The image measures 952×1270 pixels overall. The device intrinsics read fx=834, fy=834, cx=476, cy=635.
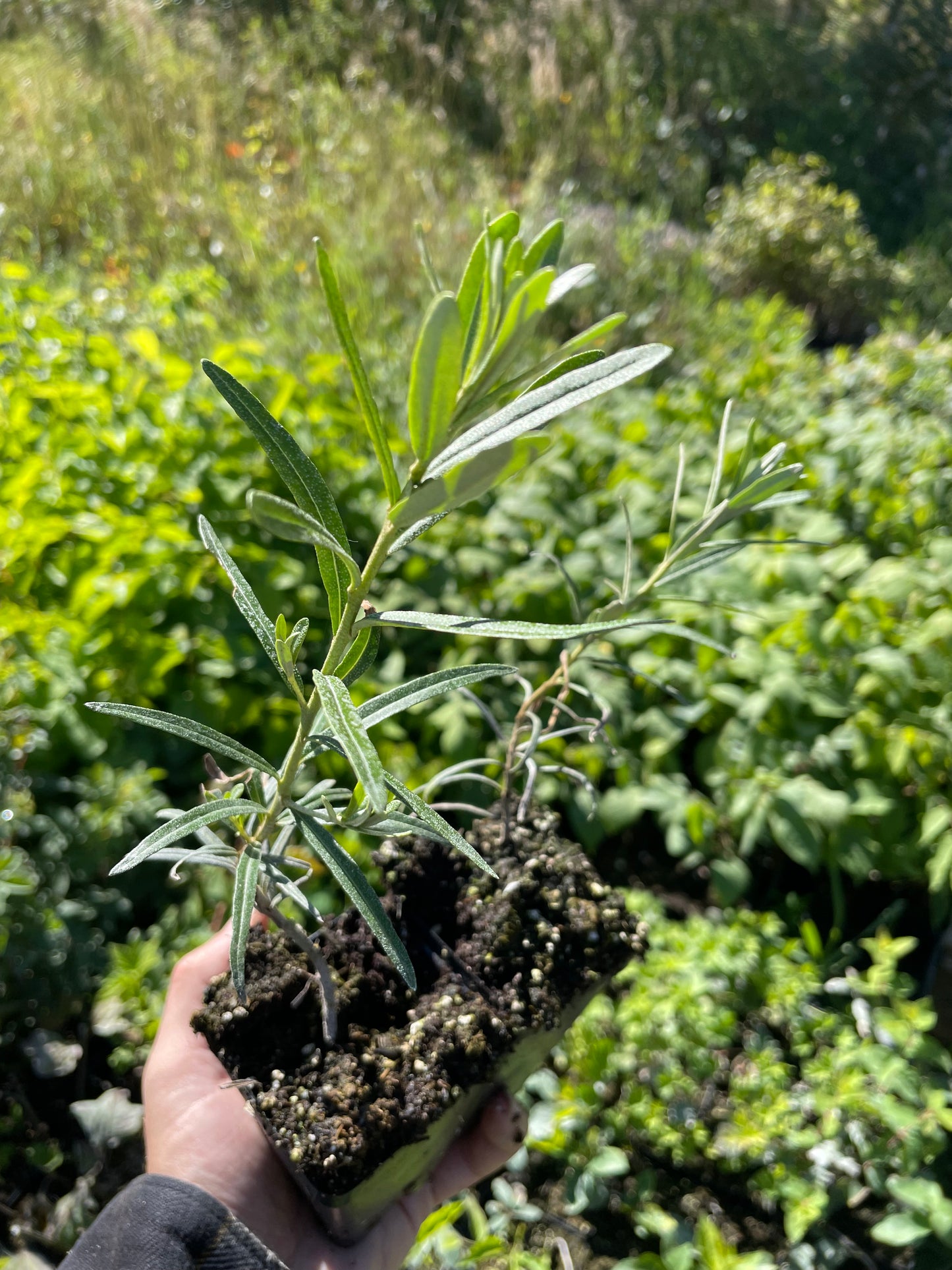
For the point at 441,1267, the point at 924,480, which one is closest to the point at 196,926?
the point at 441,1267

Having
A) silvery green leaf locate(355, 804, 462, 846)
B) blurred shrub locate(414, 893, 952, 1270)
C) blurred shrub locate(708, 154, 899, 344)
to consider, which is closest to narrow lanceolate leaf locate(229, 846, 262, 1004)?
silvery green leaf locate(355, 804, 462, 846)

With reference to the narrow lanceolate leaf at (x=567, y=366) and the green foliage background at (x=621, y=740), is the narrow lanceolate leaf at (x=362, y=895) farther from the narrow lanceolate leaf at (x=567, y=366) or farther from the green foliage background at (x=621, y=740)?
the green foliage background at (x=621, y=740)

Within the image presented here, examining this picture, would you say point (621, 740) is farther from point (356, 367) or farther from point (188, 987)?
point (356, 367)

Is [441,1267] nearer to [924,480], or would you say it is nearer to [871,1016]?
[871,1016]

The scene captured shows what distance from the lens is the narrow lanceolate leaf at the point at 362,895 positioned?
674 mm

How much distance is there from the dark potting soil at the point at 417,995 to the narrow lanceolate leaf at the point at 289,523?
1.77 ft

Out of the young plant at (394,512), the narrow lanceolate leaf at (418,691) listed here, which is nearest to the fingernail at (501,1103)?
the young plant at (394,512)

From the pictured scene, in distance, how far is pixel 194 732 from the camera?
0.76 meters

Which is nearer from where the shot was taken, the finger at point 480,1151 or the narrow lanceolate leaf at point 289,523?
the narrow lanceolate leaf at point 289,523

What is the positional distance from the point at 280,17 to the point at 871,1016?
29.8ft

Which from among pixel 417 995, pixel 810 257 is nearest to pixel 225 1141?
pixel 417 995

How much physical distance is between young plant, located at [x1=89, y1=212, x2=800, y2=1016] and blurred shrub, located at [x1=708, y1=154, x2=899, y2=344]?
19.4 ft

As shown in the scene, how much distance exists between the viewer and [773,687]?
207 cm

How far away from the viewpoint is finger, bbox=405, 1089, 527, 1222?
1.18 m
